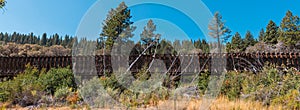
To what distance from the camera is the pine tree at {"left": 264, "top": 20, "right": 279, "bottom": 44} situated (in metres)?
32.2

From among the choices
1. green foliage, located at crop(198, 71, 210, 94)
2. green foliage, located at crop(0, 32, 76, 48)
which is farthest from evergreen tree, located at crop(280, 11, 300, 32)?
green foliage, located at crop(0, 32, 76, 48)

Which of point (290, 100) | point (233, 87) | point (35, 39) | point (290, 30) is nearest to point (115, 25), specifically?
point (233, 87)

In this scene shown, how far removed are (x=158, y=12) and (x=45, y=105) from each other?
4074mm

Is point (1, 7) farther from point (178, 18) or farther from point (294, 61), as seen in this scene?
point (294, 61)

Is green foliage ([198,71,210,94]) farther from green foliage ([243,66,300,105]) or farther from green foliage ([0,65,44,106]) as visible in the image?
green foliage ([0,65,44,106])

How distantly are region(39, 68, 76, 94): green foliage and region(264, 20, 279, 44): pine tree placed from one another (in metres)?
33.2

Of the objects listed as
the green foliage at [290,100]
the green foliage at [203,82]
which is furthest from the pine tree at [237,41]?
the green foliage at [290,100]

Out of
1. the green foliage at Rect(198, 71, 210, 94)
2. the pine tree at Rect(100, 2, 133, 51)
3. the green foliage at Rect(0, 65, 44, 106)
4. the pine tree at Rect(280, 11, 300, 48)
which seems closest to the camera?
the green foliage at Rect(0, 65, 44, 106)

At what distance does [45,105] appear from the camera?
470cm

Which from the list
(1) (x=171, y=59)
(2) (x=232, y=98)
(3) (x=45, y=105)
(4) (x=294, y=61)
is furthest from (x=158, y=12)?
(4) (x=294, y=61)

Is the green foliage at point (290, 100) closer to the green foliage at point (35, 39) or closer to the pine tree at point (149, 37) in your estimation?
the pine tree at point (149, 37)

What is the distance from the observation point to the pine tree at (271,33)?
32.2 metres

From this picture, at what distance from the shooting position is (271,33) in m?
32.9

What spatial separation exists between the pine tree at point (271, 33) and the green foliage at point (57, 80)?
33247 millimetres
